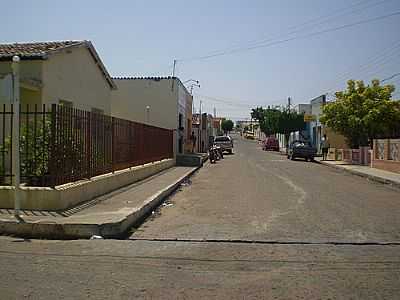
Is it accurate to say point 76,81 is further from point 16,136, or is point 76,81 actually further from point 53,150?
point 16,136

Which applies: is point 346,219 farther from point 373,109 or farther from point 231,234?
point 373,109

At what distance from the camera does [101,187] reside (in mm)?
14312

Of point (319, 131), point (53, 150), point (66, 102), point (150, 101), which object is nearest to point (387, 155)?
point (150, 101)

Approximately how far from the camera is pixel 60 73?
19766 mm

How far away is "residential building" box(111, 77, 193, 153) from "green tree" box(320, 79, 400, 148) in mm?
10983

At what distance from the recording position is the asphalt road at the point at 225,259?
6.16 meters

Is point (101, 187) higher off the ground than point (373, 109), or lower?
lower

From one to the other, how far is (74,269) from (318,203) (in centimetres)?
909

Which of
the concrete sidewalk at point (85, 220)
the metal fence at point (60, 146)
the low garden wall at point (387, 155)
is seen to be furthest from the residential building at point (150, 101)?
the concrete sidewalk at point (85, 220)

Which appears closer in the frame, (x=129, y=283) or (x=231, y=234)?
(x=129, y=283)

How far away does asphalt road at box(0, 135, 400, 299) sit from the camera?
6160 mm

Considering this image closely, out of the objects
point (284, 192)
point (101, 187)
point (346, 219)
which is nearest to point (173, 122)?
point (284, 192)

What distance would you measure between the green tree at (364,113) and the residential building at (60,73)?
59.3 feet

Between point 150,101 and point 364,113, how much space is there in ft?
50.0
